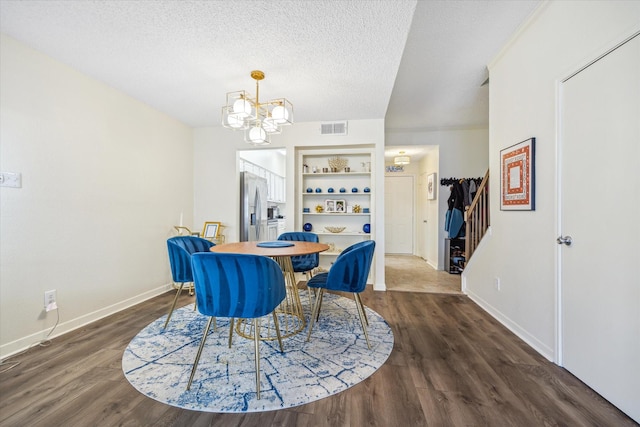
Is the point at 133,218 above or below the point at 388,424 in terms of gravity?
above

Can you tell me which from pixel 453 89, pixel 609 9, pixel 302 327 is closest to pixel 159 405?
pixel 302 327

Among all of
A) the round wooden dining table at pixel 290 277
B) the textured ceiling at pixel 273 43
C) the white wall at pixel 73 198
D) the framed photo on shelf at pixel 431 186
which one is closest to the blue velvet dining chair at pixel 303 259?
the round wooden dining table at pixel 290 277

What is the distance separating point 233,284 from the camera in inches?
60.0

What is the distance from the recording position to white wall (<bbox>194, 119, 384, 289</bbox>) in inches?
155

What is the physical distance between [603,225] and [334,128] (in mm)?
3055

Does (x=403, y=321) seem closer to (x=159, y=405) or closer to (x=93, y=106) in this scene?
(x=159, y=405)

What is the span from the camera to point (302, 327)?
2414mm

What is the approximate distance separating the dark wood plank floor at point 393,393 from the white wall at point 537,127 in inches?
14.1

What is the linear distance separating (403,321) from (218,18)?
2.99 metres

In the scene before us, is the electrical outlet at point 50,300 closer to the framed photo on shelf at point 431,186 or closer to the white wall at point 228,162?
the white wall at point 228,162

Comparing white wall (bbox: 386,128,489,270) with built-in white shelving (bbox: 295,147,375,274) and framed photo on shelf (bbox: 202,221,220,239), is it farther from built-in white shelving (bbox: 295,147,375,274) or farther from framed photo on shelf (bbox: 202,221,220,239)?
framed photo on shelf (bbox: 202,221,220,239)

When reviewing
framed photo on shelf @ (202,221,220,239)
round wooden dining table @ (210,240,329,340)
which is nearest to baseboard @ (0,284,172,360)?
framed photo on shelf @ (202,221,220,239)

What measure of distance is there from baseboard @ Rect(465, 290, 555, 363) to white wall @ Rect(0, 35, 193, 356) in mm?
3978

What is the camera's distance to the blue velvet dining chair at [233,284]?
4.92ft
